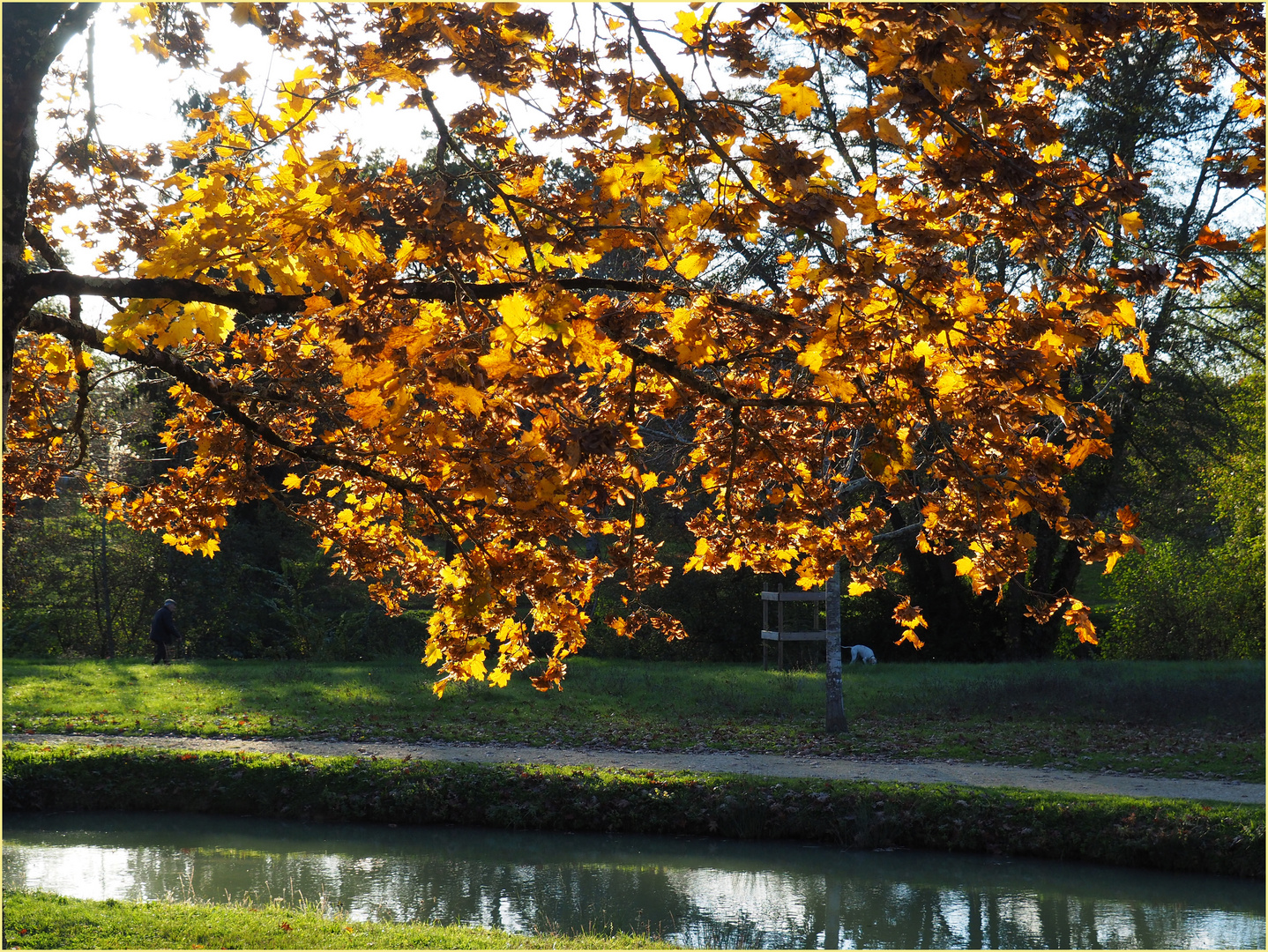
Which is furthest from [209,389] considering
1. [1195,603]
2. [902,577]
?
[1195,603]

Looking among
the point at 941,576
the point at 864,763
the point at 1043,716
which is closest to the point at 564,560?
the point at 864,763

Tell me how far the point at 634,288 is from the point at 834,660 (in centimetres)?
894

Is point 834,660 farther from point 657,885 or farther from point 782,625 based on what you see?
point 782,625

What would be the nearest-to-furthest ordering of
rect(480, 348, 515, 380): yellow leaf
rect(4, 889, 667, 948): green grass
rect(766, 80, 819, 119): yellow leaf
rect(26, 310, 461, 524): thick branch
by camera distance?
1. rect(766, 80, 819, 119): yellow leaf
2. rect(480, 348, 515, 380): yellow leaf
3. rect(26, 310, 461, 524): thick branch
4. rect(4, 889, 667, 948): green grass

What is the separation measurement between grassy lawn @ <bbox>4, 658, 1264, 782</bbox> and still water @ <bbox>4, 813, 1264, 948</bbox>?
2669 millimetres

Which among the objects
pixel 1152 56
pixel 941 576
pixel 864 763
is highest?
pixel 1152 56

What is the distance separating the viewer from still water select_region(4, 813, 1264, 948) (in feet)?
23.2

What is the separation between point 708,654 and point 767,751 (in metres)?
8.17

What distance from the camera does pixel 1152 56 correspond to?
1477cm

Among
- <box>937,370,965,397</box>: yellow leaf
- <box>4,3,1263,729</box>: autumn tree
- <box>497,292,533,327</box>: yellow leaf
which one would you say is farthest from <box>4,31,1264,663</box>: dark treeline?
<box>497,292,533,327</box>: yellow leaf

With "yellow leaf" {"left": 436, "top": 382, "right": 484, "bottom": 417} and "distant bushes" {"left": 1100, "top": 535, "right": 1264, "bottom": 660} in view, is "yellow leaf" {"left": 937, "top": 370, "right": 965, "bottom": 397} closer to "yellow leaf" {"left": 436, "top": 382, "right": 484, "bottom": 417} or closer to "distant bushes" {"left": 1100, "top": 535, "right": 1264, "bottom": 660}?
"yellow leaf" {"left": 436, "top": 382, "right": 484, "bottom": 417}

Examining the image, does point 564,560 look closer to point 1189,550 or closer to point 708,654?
point 708,654

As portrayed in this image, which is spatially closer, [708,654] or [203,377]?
[203,377]

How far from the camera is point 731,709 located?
1414 cm
